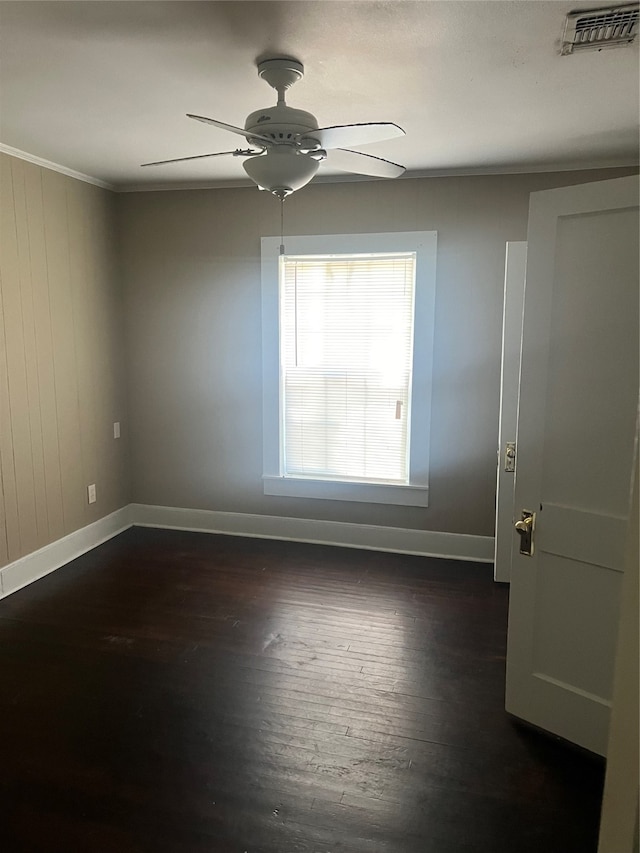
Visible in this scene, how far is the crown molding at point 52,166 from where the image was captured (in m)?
3.34

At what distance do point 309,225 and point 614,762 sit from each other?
388cm

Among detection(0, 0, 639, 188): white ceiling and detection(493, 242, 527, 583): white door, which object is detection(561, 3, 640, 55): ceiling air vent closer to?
detection(0, 0, 639, 188): white ceiling

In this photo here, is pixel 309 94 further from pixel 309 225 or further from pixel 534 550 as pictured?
pixel 534 550

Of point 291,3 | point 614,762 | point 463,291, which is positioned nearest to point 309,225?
point 463,291

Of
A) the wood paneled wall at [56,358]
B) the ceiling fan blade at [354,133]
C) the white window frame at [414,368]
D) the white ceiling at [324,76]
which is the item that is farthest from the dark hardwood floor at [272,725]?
the white ceiling at [324,76]

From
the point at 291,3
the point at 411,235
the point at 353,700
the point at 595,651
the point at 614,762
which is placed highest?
the point at 291,3

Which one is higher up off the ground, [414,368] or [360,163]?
[360,163]

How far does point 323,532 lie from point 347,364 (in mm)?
1284

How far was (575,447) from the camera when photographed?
6.91 feet

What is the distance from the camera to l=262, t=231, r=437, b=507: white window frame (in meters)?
3.93

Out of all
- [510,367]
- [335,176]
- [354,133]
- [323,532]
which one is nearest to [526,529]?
[510,367]

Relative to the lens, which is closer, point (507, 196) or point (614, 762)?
point (614, 762)

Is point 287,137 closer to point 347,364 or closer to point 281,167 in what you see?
point 281,167

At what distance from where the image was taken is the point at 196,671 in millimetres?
2752
